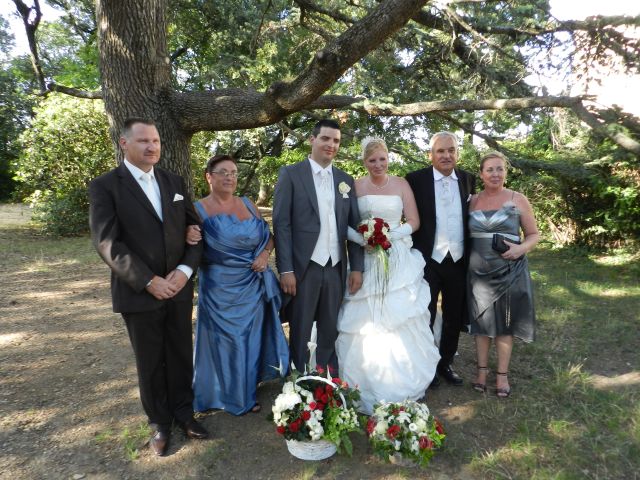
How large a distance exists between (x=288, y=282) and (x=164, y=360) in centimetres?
107

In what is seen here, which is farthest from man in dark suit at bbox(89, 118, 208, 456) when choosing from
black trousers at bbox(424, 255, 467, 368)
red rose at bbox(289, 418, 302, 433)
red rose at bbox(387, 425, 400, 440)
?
black trousers at bbox(424, 255, 467, 368)

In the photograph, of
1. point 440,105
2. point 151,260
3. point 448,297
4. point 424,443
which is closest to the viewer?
point 424,443

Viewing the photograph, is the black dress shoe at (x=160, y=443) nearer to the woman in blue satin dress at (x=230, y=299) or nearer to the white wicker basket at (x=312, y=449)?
the woman in blue satin dress at (x=230, y=299)

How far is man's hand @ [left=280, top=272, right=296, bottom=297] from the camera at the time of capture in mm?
3348

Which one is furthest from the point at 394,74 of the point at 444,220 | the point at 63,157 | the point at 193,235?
the point at 63,157

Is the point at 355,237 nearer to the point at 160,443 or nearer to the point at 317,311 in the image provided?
the point at 317,311

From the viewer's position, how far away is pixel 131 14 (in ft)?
14.7

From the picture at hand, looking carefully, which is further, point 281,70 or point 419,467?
point 281,70

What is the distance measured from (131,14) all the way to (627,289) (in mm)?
8172

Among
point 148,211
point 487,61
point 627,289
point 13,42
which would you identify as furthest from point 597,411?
point 13,42

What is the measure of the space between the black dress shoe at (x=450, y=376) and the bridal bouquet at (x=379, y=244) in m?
1.18

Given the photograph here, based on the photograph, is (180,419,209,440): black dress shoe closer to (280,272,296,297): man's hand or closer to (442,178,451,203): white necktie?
(280,272,296,297): man's hand

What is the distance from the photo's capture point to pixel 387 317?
353 cm

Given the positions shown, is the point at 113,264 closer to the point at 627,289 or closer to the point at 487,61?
the point at 487,61
